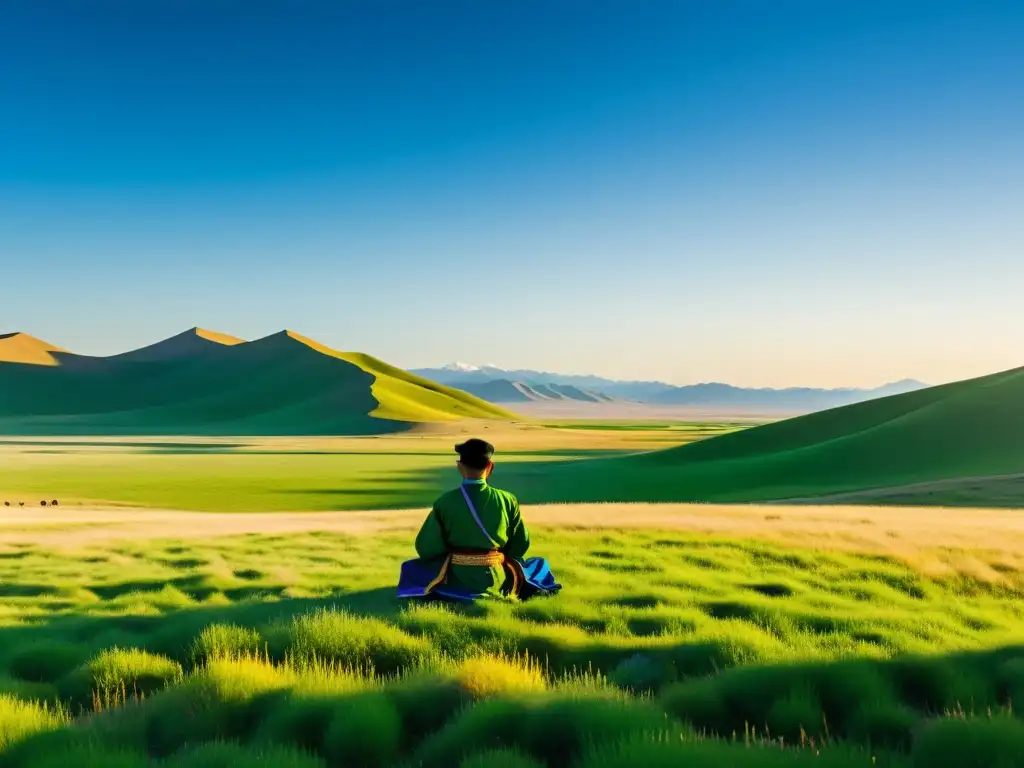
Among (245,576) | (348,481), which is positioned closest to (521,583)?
(245,576)

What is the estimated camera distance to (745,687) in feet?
21.6

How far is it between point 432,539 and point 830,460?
64.8m

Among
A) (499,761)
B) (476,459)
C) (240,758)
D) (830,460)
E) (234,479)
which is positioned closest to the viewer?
(499,761)

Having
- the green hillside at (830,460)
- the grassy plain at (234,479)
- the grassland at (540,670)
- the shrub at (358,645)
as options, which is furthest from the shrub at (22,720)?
the green hillside at (830,460)

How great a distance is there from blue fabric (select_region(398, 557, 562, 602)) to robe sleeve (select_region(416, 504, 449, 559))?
137 mm

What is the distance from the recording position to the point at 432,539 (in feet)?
32.6

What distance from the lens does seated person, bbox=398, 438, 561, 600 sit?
9.80 meters

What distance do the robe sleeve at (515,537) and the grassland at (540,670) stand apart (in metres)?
0.81

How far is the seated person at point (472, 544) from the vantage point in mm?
9805

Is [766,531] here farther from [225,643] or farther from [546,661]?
[225,643]

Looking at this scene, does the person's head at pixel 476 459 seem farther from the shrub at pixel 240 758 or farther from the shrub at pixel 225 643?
the shrub at pixel 240 758

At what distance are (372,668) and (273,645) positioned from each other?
1451 millimetres

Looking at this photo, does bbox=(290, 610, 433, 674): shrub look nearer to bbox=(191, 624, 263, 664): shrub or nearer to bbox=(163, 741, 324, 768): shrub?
bbox=(191, 624, 263, 664): shrub

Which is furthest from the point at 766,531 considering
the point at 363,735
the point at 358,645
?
the point at 363,735
